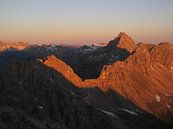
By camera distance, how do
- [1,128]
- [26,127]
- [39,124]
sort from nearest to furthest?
1. [1,128]
2. [26,127]
3. [39,124]

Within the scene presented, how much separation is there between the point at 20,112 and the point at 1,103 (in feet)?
44.1

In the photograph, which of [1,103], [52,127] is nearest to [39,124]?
[52,127]

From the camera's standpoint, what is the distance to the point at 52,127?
19075 cm

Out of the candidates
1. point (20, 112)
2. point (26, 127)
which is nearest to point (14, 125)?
point (26, 127)

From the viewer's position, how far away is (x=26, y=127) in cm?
16925

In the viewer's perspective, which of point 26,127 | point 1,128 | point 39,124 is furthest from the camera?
point 39,124

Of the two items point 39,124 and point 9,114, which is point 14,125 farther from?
point 39,124

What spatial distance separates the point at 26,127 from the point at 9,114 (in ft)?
29.3

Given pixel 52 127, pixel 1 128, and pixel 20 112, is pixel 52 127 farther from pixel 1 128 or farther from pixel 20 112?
pixel 1 128

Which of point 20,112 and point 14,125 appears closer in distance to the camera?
point 14,125

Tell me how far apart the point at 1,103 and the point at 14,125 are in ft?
109

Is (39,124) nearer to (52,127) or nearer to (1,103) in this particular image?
(52,127)

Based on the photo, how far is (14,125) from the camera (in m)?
164

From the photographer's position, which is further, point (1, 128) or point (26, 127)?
point (26, 127)
